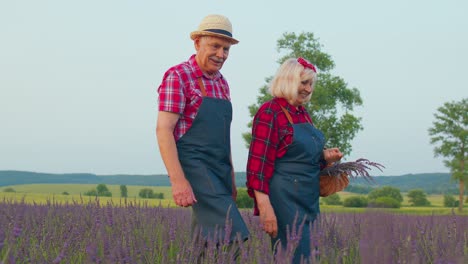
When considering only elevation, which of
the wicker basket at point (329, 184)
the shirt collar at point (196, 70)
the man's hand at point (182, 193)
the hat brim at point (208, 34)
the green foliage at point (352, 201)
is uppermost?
the hat brim at point (208, 34)

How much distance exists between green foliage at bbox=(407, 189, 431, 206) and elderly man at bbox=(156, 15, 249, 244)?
145 feet

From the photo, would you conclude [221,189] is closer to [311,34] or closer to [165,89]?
[165,89]

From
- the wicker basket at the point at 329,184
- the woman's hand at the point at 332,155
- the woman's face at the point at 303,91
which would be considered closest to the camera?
the woman's face at the point at 303,91

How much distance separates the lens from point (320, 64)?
83.8 feet

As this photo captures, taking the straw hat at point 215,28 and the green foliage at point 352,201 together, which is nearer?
the straw hat at point 215,28

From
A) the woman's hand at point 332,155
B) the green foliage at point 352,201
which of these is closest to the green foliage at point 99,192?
the woman's hand at point 332,155

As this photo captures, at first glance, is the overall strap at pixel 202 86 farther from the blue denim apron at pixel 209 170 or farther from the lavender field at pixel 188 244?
the lavender field at pixel 188 244

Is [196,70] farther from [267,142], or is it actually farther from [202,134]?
[267,142]

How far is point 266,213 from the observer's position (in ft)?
10.2

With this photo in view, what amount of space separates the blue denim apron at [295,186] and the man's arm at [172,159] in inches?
22.4

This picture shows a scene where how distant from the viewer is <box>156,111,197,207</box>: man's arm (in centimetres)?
285

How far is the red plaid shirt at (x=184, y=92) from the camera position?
2.99m

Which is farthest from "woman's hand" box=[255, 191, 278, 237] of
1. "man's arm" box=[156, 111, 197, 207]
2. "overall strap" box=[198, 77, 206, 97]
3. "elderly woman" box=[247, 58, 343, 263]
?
"overall strap" box=[198, 77, 206, 97]

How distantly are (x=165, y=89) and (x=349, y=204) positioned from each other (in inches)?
1264
